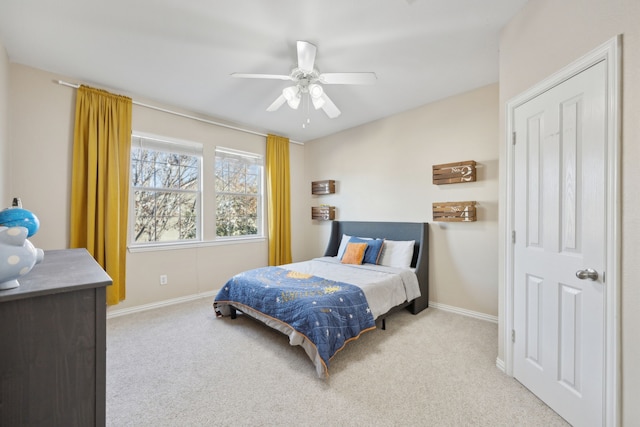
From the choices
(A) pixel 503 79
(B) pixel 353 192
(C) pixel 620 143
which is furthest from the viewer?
(B) pixel 353 192

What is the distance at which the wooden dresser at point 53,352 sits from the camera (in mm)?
826

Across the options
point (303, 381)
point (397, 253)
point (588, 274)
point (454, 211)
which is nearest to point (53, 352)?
point (303, 381)

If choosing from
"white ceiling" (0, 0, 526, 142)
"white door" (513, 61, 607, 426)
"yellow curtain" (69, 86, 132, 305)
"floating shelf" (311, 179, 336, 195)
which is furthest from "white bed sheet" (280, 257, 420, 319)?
"white ceiling" (0, 0, 526, 142)

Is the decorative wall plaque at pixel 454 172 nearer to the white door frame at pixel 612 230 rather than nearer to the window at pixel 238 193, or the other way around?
the white door frame at pixel 612 230

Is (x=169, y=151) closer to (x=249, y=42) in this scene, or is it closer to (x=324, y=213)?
(x=249, y=42)

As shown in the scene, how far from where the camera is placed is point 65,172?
2.89m

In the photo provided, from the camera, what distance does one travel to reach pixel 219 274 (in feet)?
13.5

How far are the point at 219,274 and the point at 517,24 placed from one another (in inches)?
171

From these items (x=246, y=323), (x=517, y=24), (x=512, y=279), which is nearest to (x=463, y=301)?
(x=512, y=279)

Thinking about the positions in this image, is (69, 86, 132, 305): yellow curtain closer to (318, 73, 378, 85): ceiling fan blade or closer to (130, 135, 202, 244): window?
(130, 135, 202, 244): window

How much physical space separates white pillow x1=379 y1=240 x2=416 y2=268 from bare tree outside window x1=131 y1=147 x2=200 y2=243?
8.98 feet

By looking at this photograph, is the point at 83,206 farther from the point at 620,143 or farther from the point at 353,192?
the point at 620,143

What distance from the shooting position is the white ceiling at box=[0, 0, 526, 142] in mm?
1922

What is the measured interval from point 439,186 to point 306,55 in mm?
2318
